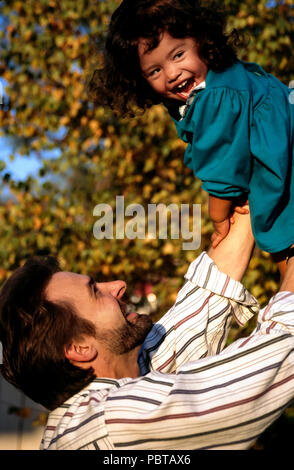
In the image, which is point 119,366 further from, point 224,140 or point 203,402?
point 224,140

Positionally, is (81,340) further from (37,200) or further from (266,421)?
(37,200)

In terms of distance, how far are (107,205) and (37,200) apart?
0.51m

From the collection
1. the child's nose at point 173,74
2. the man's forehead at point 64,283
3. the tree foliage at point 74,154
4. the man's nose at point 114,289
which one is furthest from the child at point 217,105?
the tree foliage at point 74,154

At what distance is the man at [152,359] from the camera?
1275 millimetres

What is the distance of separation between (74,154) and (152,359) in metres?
2.30

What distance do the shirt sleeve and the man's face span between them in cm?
15

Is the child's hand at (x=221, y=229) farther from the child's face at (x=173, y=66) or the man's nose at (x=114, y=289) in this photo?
the child's face at (x=173, y=66)

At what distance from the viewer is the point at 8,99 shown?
4.00 m

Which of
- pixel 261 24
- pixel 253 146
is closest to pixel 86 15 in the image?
pixel 261 24

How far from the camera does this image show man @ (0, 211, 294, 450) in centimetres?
128

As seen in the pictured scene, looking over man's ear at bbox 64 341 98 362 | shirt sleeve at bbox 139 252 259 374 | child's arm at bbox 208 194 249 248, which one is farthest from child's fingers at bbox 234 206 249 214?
man's ear at bbox 64 341 98 362

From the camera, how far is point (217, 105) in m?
1.73

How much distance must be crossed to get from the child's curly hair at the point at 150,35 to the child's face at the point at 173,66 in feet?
0.08

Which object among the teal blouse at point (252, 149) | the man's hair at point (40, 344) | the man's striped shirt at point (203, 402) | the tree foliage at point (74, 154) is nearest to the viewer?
the man's striped shirt at point (203, 402)
